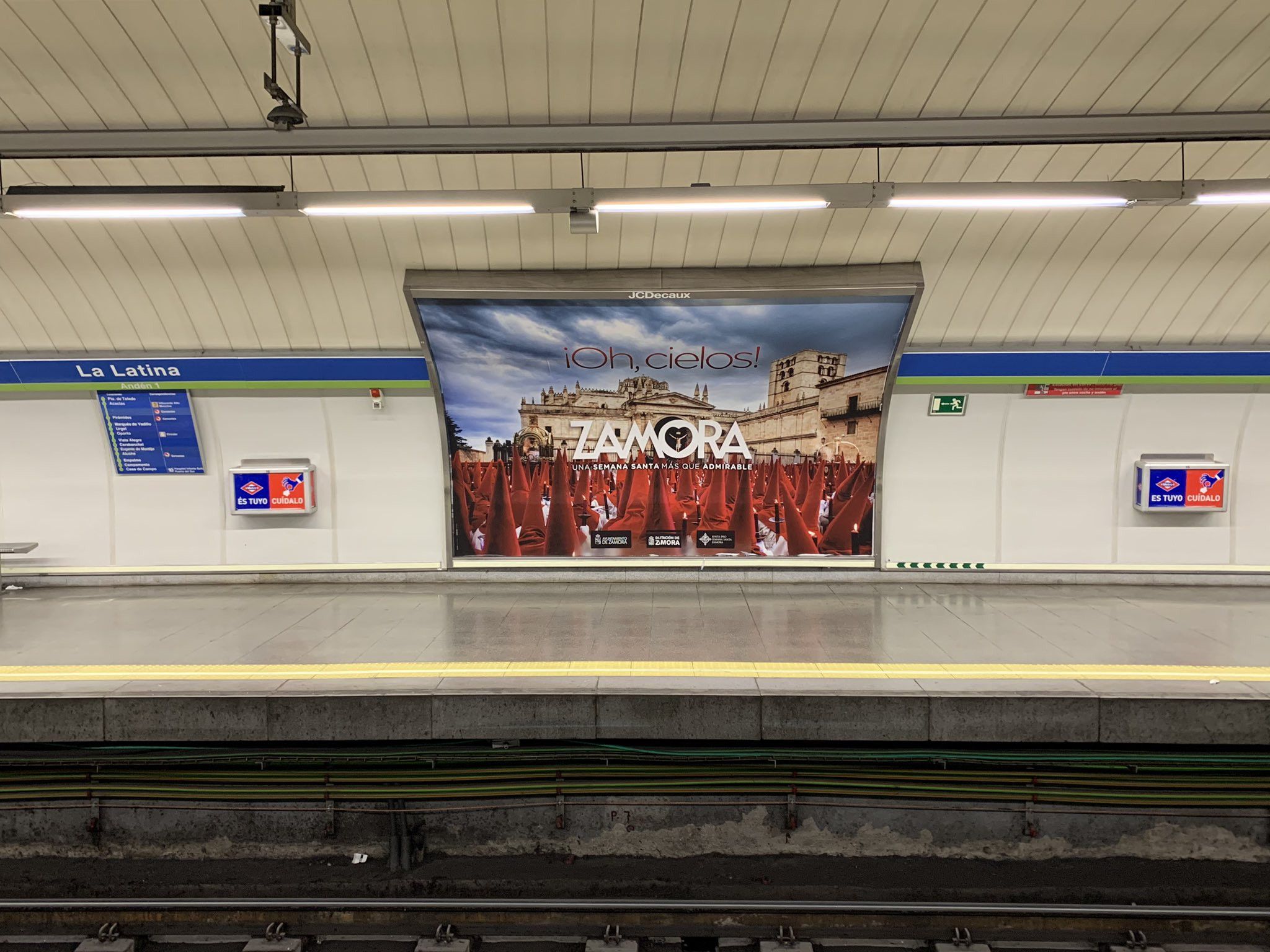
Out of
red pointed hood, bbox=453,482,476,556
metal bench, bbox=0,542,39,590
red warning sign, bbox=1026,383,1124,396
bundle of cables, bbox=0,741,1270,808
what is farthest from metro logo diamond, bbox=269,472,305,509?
red warning sign, bbox=1026,383,1124,396

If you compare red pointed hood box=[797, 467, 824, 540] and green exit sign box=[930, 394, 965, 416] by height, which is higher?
green exit sign box=[930, 394, 965, 416]

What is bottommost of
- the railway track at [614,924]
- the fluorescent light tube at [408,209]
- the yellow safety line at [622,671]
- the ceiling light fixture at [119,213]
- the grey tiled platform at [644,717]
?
the railway track at [614,924]

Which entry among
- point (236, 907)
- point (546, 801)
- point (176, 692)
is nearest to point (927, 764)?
point (546, 801)

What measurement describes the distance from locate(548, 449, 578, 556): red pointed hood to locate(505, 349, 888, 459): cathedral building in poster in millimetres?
179

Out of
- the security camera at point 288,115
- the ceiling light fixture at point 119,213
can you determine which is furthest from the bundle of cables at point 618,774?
the security camera at point 288,115

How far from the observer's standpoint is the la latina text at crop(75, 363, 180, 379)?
21.1 feet

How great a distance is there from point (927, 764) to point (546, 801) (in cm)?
230

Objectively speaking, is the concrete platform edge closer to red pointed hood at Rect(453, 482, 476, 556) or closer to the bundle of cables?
red pointed hood at Rect(453, 482, 476, 556)

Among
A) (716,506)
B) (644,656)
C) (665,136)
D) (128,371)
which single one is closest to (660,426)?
(716,506)

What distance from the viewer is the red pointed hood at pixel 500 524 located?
6559 mm

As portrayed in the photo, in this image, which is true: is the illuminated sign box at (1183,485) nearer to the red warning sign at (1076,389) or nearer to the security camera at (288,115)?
the red warning sign at (1076,389)

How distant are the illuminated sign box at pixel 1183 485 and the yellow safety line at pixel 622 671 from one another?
2547 millimetres

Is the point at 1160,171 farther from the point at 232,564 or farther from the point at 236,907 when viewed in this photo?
the point at 232,564

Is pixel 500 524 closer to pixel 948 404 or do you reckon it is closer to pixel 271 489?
pixel 271 489
